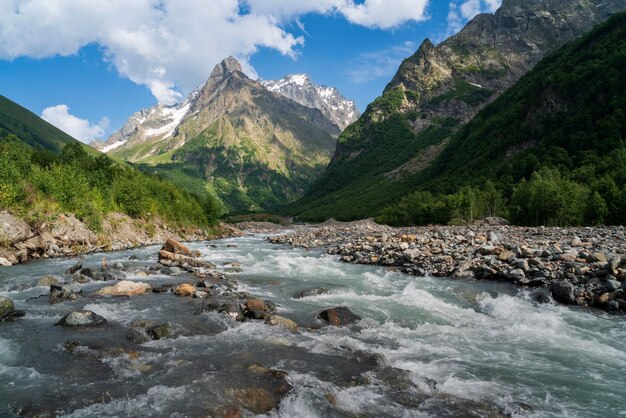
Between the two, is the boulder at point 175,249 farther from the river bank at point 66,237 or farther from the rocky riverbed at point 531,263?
the rocky riverbed at point 531,263

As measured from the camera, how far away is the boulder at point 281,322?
14.5 m

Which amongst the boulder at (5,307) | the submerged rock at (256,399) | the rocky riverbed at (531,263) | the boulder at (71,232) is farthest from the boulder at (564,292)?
the boulder at (71,232)

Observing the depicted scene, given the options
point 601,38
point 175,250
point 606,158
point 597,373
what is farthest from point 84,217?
point 601,38

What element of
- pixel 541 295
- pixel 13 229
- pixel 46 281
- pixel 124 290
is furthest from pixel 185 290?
pixel 13 229

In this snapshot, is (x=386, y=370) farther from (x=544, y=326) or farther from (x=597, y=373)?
(x=544, y=326)

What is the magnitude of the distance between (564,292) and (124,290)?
2200 cm

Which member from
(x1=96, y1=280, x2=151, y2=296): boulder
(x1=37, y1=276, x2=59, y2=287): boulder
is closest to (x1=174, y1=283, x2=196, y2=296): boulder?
(x1=96, y1=280, x2=151, y2=296): boulder

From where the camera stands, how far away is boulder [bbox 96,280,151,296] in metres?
18.7

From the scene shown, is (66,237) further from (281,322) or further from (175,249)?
(281,322)

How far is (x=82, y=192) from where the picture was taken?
4569 cm

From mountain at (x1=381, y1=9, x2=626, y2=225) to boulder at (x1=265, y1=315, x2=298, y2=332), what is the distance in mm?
64382

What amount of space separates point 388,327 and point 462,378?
192 inches

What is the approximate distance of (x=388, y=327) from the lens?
1511 centimetres

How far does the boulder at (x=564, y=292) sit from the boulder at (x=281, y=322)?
13.3 meters
